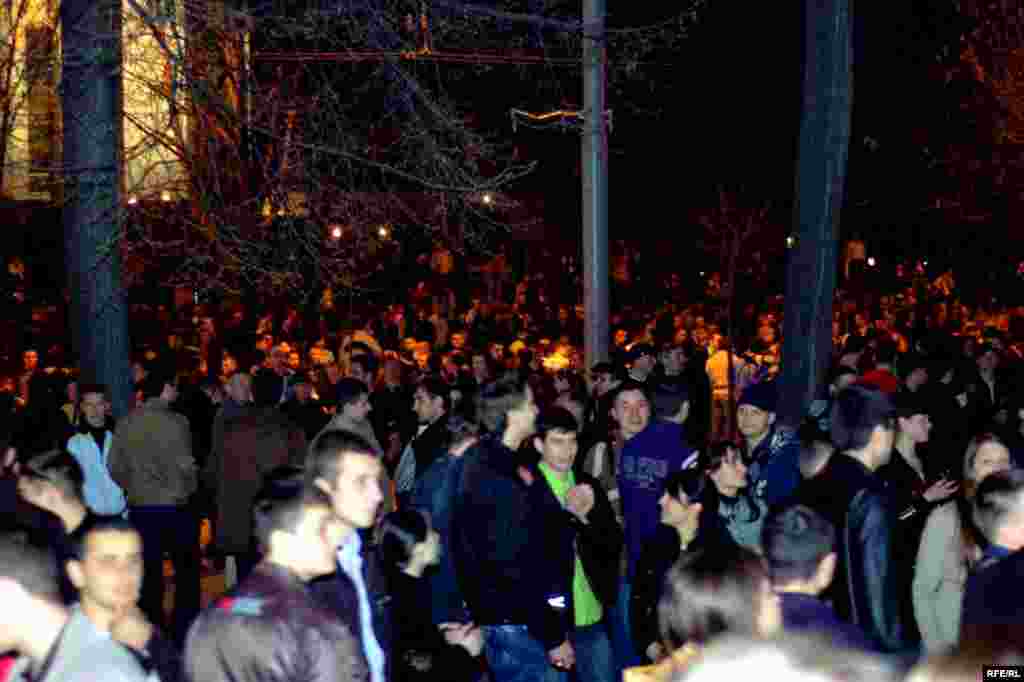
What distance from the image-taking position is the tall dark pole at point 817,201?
13.4m

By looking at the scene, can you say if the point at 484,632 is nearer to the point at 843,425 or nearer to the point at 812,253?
the point at 843,425

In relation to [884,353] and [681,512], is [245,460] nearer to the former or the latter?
[681,512]

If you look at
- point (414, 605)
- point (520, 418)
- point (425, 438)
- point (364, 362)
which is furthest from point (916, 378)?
point (414, 605)

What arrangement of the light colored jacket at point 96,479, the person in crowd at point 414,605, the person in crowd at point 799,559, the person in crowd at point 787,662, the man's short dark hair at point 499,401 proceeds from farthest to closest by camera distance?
the light colored jacket at point 96,479 → the man's short dark hair at point 499,401 → the person in crowd at point 414,605 → the person in crowd at point 799,559 → the person in crowd at point 787,662

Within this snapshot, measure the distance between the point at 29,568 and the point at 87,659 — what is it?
1.58 feet

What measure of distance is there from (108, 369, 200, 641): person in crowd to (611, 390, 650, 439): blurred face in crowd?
118 inches

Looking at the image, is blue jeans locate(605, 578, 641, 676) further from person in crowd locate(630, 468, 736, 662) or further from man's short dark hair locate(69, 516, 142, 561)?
man's short dark hair locate(69, 516, 142, 561)

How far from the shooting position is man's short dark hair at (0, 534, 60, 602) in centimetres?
475

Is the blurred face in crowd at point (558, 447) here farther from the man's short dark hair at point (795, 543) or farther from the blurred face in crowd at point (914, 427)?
the man's short dark hair at point (795, 543)

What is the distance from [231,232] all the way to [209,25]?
1.49m

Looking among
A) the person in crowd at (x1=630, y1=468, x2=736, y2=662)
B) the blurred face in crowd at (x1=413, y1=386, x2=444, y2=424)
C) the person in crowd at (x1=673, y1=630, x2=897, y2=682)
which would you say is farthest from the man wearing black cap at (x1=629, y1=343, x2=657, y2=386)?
the person in crowd at (x1=673, y1=630, x2=897, y2=682)

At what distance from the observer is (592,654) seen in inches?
298

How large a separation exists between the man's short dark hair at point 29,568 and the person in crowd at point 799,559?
239 cm

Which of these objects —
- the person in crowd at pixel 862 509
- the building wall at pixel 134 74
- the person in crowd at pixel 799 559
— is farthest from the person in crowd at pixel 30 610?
the building wall at pixel 134 74
